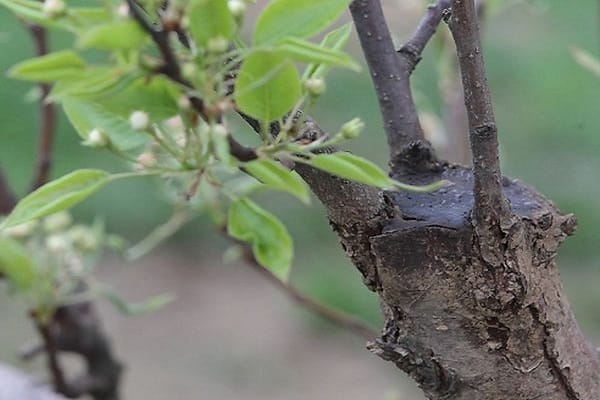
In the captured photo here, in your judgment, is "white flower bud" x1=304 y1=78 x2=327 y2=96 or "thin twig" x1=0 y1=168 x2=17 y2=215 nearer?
"white flower bud" x1=304 y1=78 x2=327 y2=96

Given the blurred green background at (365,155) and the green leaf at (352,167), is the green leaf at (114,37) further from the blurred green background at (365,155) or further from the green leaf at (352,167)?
the blurred green background at (365,155)

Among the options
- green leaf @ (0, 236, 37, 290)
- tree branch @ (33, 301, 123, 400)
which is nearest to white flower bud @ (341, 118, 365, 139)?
green leaf @ (0, 236, 37, 290)

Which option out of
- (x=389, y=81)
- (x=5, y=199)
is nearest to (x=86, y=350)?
(x=5, y=199)

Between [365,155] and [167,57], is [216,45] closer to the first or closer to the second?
[167,57]

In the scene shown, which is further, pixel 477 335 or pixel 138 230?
pixel 138 230

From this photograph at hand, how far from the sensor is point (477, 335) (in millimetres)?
665

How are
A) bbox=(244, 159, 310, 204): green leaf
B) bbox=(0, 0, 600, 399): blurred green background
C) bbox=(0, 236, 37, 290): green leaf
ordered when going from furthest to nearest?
bbox=(0, 0, 600, 399): blurred green background, bbox=(0, 236, 37, 290): green leaf, bbox=(244, 159, 310, 204): green leaf

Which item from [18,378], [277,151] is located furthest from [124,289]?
[277,151]

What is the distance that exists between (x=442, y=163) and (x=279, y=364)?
78.1 inches

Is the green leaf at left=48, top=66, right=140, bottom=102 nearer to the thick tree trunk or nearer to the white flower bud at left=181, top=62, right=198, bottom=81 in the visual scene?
the white flower bud at left=181, top=62, right=198, bottom=81

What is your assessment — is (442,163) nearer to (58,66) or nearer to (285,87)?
(285,87)

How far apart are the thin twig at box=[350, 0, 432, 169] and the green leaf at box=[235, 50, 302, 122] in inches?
10.1

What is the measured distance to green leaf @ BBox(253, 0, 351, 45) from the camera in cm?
43

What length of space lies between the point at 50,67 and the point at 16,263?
742 mm
